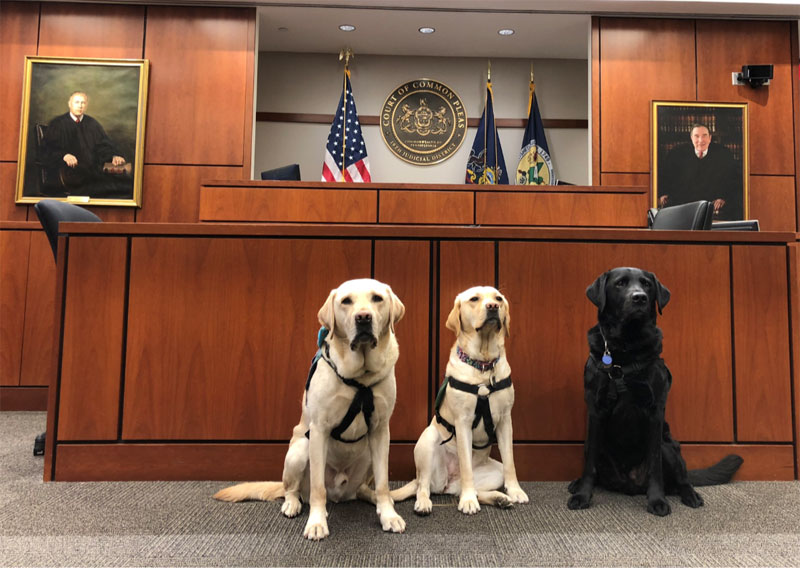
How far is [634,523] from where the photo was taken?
5.74ft

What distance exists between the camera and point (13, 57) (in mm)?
4871

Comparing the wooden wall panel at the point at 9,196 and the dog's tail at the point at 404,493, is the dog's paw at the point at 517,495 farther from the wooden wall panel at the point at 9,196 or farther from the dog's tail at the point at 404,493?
the wooden wall panel at the point at 9,196

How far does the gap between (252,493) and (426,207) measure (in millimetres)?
2935

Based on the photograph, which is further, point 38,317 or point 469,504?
point 38,317

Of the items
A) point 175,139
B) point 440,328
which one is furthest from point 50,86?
point 440,328

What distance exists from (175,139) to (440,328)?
3.87m

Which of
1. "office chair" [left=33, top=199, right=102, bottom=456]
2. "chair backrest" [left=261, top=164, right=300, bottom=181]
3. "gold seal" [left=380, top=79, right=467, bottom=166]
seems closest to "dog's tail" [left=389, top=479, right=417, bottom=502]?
"office chair" [left=33, top=199, right=102, bottom=456]

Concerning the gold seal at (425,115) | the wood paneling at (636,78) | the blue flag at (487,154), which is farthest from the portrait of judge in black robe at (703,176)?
the gold seal at (425,115)

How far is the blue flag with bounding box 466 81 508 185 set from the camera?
19.6 ft

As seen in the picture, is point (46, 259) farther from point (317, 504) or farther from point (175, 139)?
point (317, 504)

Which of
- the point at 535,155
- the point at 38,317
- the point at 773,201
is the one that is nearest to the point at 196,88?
the point at 38,317

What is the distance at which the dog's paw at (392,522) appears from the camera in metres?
1.68

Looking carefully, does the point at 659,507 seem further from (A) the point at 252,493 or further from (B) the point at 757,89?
(B) the point at 757,89

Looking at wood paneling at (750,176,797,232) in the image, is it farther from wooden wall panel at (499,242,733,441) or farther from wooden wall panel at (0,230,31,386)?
wooden wall panel at (0,230,31,386)
